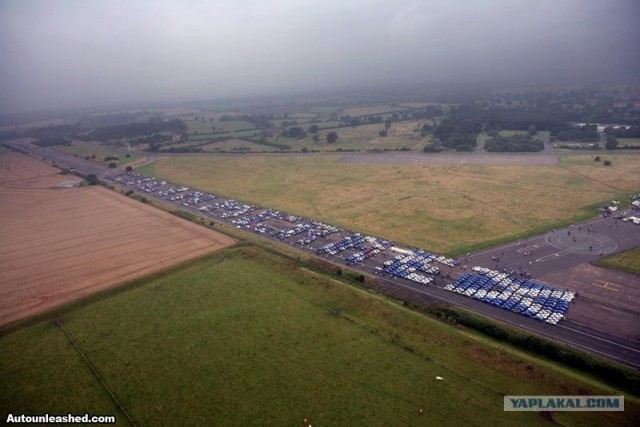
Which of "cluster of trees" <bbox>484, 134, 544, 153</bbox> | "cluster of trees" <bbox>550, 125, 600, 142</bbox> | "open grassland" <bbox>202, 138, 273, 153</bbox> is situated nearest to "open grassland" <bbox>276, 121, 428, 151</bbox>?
"open grassland" <bbox>202, 138, 273, 153</bbox>

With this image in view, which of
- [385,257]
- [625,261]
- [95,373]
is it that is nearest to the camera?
[95,373]

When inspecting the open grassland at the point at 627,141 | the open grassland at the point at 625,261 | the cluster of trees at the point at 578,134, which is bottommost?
the open grassland at the point at 625,261

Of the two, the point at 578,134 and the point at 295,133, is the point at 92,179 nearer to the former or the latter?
the point at 295,133

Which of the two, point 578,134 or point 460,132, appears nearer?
point 578,134

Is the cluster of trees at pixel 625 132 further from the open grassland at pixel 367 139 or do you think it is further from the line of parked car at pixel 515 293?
the line of parked car at pixel 515 293

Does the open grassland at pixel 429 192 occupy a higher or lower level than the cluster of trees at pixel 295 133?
lower

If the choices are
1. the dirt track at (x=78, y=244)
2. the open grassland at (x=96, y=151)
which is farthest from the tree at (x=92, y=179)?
the open grassland at (x=96, y=151)

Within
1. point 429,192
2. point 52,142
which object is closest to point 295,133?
point 429,192
